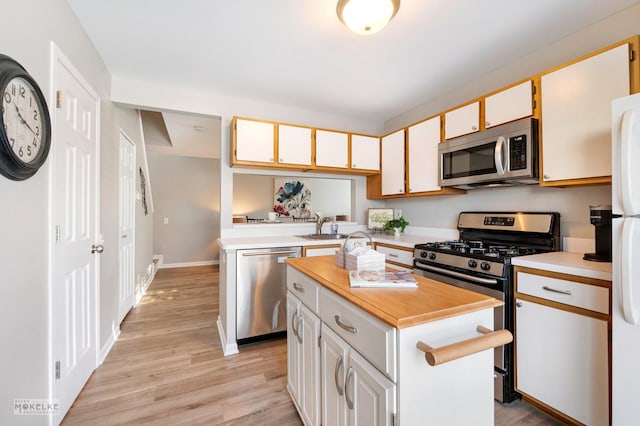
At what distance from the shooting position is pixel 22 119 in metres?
1.14

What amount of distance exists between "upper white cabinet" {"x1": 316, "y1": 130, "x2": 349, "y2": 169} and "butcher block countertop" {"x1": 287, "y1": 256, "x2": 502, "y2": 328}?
6.67 feet

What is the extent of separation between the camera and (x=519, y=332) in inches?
65.1

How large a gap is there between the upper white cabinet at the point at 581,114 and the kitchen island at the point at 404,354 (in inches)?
55.4

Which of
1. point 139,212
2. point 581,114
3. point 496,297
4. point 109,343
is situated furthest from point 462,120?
point 139,212

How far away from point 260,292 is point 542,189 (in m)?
2.54

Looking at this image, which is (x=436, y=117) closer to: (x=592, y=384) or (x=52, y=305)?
(x=592, y=384)

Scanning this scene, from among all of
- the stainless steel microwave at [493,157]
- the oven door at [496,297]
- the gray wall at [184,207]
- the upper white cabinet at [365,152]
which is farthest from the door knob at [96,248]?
the gray wall at [184,207]

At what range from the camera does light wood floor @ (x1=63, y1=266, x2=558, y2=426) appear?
1596 mm

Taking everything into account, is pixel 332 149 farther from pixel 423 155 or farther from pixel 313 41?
pixel 313 41

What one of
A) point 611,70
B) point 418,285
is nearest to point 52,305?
point 418,285

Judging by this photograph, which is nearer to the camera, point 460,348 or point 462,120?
point 460,348

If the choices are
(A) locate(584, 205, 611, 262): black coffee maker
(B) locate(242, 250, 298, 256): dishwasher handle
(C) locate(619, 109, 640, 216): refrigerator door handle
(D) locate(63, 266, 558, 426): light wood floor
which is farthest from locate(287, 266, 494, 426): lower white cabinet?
(B) locate(242, 250, 298, 256): dishwasher handle

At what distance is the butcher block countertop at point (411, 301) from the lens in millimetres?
802

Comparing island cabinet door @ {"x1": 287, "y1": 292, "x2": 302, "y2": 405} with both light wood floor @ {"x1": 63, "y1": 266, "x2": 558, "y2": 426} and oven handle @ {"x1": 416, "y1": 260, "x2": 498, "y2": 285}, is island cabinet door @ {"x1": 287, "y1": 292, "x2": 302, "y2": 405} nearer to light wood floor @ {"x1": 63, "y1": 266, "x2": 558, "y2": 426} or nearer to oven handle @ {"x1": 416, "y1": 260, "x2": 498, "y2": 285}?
light wood floor @ {"x1": 63, "y1": 266, "x2": 558, "y2": 426}
